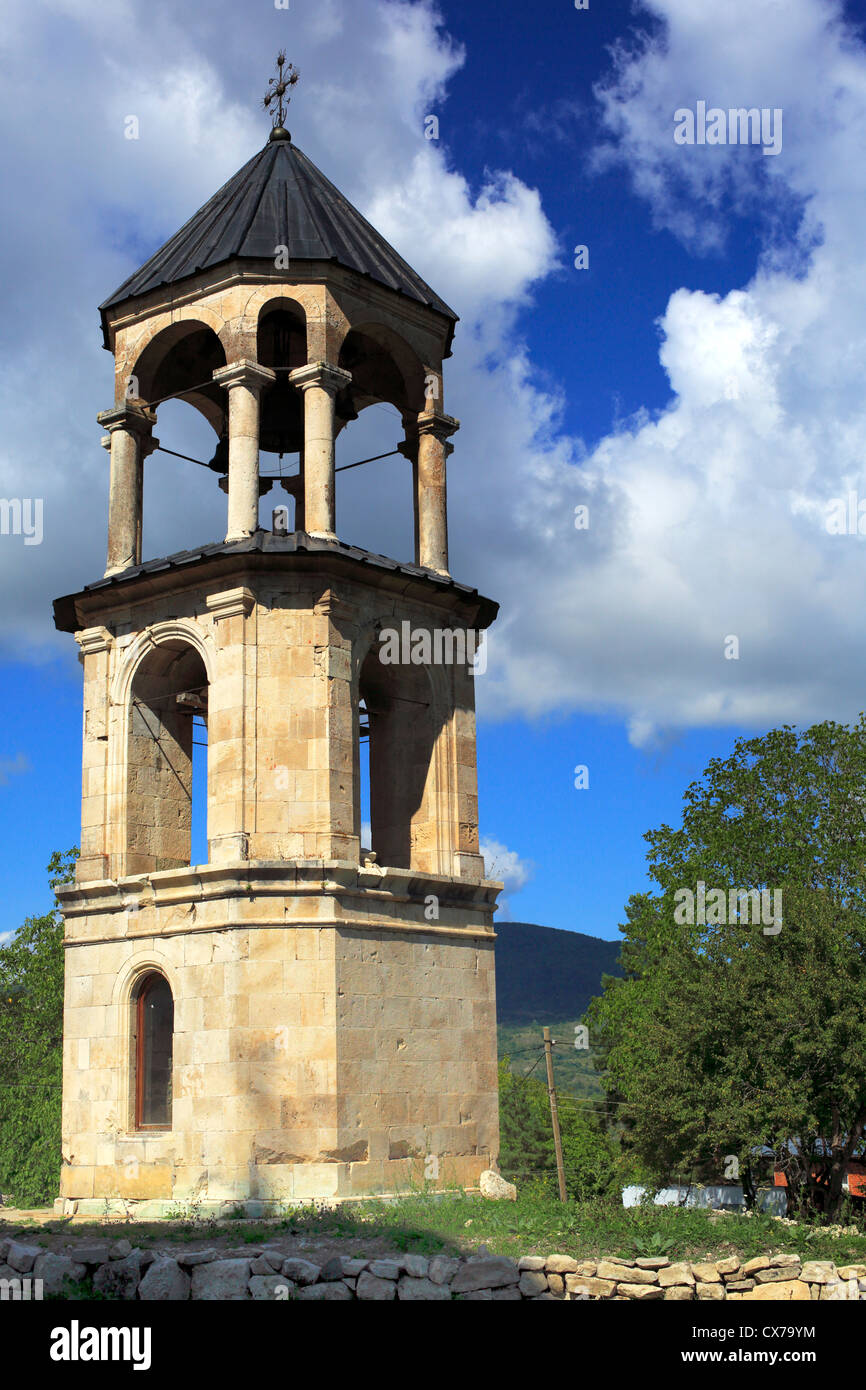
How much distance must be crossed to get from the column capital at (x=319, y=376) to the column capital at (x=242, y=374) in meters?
0.51

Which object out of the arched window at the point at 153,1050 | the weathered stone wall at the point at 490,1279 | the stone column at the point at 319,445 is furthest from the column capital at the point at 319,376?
the weathered stone wall at the point at 490,1279

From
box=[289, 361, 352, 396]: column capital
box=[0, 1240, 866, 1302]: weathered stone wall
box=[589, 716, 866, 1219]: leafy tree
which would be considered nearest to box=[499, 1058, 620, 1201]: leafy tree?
box=[589, 716, 866, 1219]: leafy tree

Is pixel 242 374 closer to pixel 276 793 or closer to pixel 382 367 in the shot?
pixel 382 367

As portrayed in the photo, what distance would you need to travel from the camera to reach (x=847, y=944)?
25547 mm

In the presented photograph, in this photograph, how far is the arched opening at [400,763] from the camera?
2202 centimetres

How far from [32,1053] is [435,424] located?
28.6m

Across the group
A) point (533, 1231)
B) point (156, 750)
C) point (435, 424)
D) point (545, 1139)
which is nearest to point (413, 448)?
point (435, 424)

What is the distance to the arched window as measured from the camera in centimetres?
2022

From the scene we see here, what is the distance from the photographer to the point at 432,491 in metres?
22.9
